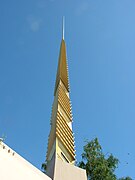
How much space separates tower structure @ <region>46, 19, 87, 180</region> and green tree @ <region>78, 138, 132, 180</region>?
548 cm

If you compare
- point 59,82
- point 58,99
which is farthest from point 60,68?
point 58,99

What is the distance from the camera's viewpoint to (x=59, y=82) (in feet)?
55.5

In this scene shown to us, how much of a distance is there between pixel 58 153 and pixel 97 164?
8169 mm

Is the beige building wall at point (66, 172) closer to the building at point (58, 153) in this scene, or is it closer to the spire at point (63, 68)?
the building at point (58, 153)

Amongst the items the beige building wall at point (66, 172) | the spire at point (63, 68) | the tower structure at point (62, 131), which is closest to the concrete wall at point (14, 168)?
the beige building wall at point (66, 172)

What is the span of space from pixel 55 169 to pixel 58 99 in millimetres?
4741

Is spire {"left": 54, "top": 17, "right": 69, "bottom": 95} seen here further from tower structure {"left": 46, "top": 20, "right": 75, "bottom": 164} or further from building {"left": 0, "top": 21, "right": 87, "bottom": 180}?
tower structure {"left": 46, "top": 20, "right": 75, "bottom": 164}

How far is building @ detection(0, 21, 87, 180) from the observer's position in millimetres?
8680

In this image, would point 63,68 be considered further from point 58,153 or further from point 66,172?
point 66,172

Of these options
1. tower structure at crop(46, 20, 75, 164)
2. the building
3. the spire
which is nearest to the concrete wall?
the building

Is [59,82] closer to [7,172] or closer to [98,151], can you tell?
[98,151]

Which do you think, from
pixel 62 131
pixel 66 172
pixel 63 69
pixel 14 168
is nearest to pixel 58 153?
pixel 66 172

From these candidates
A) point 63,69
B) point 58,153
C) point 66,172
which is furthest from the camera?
point 63,69

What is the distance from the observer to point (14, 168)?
8641 millimetres
